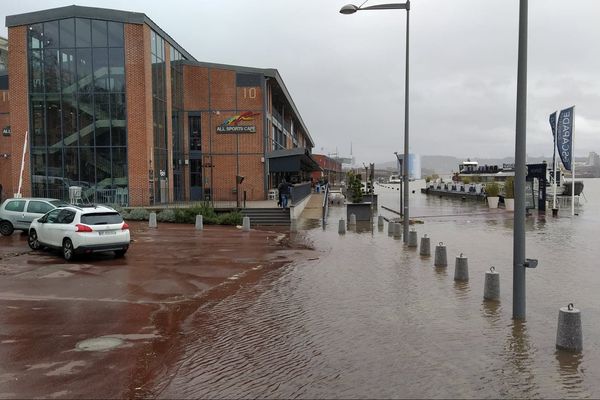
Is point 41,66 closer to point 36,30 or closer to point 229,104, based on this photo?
point 36,30

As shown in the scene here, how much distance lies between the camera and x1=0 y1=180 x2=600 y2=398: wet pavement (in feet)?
17.5

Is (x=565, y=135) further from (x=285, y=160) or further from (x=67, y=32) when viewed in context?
(x=67, y=32)

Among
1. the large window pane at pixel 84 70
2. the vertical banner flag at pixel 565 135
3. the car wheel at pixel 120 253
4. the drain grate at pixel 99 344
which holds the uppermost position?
the large window pane at pixel 84 70

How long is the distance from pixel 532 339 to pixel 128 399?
4.90 meters

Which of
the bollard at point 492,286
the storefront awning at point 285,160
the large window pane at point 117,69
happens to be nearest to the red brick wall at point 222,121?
the storefront awning at point 285,160

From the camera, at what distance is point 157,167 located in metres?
33.4

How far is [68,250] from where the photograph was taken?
1388cm

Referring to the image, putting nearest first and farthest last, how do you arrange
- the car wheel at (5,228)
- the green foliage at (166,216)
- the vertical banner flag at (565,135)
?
the car wheel at (5,228)
the green foliage at (166,216)
the vertical banner flag at (565,135)

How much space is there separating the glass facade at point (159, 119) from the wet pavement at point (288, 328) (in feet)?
62.3

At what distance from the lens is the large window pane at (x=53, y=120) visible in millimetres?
31859

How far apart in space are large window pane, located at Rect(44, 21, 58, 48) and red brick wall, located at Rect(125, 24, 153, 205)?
4.40m

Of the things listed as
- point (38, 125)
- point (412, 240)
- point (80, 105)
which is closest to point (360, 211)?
point (412, 240)

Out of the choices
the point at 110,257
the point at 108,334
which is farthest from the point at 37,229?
the point at 108,334

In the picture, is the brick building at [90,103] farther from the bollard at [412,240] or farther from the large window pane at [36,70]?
the bollard at [412,240]
